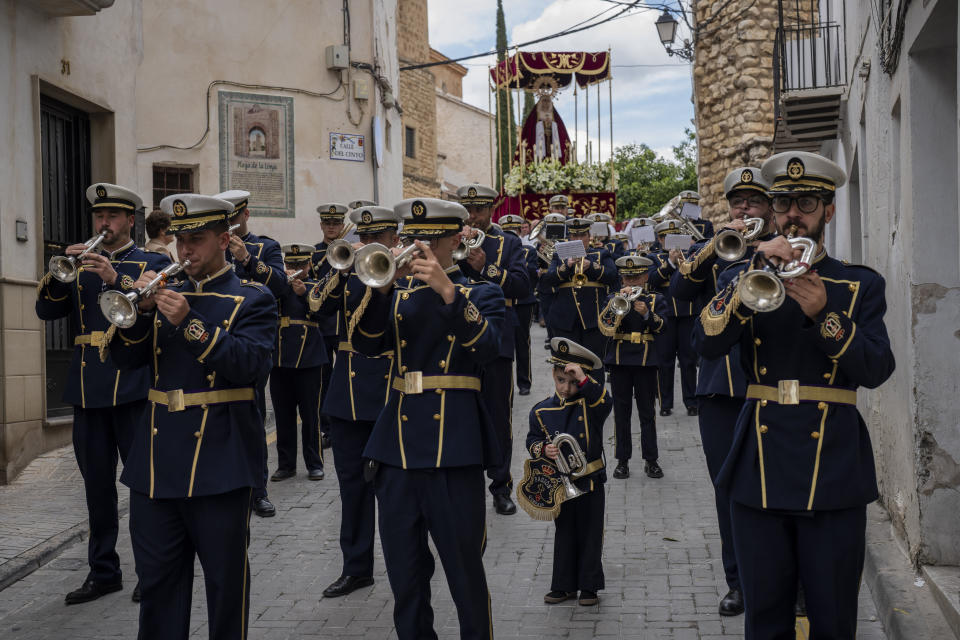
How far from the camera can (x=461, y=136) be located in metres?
48.6

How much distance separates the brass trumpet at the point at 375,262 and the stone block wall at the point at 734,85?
1581 cm

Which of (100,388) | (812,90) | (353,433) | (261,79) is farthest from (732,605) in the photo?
(261,79)

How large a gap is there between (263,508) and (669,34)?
52.2 feet

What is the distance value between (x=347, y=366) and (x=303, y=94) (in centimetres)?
1385

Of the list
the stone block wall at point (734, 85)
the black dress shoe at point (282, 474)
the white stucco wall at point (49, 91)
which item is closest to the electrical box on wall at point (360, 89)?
the stone block wall at point (734, 85)

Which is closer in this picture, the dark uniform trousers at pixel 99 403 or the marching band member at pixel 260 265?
the dark uniform trousers at pixel 99 403

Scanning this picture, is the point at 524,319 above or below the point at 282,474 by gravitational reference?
above

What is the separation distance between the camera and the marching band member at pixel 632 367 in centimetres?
959

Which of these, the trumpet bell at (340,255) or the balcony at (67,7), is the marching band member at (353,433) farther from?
the balcony at (67,7)

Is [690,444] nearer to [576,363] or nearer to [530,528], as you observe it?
[530,528]

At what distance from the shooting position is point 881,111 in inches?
293

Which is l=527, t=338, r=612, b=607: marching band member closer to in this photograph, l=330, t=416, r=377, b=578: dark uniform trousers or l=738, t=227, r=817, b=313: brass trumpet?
l=330, t=416, r=377, b=578: dark uniform trousers

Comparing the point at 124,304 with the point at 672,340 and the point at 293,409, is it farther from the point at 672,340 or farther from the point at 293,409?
the point at 672,340

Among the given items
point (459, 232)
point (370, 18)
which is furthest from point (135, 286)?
point (370, 18)
